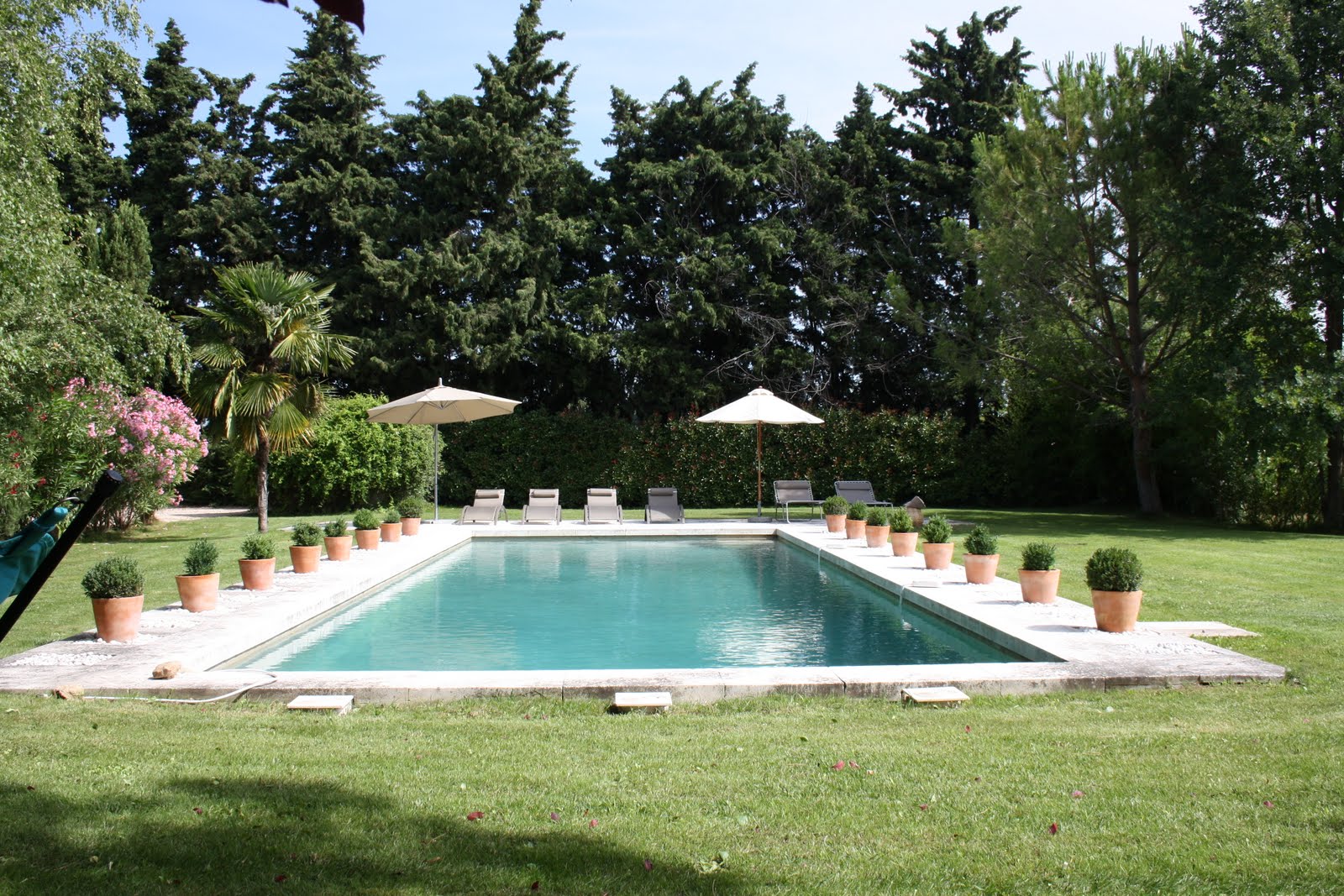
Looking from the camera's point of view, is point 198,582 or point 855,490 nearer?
point 198,582

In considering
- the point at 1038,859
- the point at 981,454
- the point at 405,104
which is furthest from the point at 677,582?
the point at 405,104

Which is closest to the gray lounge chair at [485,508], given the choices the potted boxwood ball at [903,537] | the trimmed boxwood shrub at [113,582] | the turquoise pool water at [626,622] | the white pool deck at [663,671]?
the turquoise pool water at [626,622]

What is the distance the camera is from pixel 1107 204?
19.5m

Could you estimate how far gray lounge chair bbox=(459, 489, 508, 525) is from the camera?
1764 centimetres

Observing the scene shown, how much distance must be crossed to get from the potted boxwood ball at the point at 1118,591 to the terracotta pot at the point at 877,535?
21.5ft

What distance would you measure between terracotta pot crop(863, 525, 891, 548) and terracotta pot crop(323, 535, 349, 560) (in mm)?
7244

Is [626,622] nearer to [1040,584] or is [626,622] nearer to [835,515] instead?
[1040,584]

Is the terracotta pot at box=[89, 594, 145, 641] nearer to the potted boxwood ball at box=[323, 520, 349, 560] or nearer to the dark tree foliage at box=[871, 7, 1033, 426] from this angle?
the potted boxwood ball at box=[323, 520, 349, 560]

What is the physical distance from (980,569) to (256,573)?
7385 millimetres

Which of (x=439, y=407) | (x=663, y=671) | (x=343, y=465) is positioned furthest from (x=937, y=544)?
(x=343, y=465)

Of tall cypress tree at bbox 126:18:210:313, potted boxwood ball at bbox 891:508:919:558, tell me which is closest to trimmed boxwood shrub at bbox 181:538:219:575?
potted boxwood ball at bbox 891:508:919:558

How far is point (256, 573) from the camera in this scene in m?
9.55

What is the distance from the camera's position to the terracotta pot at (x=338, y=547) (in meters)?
12.0

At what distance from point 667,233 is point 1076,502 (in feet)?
40.3
